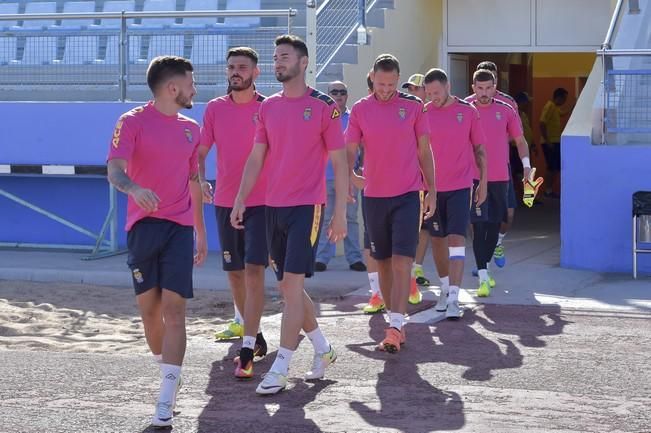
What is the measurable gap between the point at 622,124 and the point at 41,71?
702 cm

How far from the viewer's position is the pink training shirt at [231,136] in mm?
8125

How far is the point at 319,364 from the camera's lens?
7.44 m

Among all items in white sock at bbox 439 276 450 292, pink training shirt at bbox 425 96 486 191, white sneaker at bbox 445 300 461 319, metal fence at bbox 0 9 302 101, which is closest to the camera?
white sneaker at bbox 445 300 461 319

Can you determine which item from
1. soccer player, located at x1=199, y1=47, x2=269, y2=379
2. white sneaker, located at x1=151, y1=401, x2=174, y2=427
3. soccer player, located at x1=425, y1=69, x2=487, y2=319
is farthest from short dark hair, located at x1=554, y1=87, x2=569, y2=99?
white sneaker, located at x1=151, y1=401, x2=174, y2=427

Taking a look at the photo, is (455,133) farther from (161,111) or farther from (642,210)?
(161,111)

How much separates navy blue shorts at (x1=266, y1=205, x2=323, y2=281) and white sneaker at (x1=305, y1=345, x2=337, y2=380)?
1.89 ft

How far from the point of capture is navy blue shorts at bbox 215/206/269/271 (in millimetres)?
7895

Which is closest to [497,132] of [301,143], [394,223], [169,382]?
[394,223]

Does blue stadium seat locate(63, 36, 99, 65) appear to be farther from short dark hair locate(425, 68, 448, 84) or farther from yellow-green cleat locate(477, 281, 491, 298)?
yellow-green cleat locate(477, 281, 491, 298)

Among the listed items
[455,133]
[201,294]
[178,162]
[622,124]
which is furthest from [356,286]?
[178,162]

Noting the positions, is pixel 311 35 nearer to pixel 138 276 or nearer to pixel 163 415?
pixel 138 276

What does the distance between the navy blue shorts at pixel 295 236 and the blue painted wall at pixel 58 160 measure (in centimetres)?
629

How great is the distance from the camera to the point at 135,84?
14.2 metres

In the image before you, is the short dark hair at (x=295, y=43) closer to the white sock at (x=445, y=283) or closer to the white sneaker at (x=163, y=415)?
the white sneaker at (x=163, y=415)
